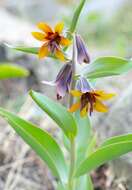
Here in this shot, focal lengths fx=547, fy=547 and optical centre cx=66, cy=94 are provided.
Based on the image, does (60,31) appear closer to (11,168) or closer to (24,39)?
(11,168)

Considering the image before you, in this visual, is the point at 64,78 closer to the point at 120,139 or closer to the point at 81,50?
the point at 81,50

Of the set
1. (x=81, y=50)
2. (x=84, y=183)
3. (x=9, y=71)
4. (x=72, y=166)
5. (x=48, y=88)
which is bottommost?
(x=48, y=88)

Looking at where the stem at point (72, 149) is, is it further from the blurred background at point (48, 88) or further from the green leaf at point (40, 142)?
the blurred background at point (48, 88)

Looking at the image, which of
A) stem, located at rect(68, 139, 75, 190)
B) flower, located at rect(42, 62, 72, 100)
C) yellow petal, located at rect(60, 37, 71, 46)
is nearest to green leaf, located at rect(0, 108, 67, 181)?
stem, located at rect(68, 139, 75, 190)

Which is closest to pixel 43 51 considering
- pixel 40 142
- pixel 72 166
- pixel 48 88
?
pixel 40 142

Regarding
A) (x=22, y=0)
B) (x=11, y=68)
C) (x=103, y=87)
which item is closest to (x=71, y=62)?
(x=11, y=68)

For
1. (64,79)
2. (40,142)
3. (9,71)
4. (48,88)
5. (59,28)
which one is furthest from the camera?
(48,88)

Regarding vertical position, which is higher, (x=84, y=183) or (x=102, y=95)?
(x=102, y=95)

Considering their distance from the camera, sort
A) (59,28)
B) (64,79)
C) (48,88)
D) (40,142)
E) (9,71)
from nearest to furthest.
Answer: (59,28) < (64,79) < (40,142) < (9,71) < (48,88)

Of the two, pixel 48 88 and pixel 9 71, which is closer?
pixel 9 71
